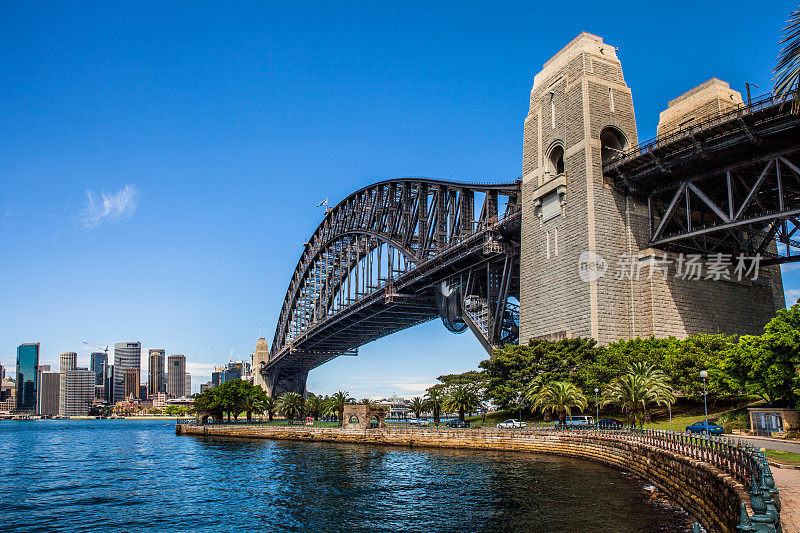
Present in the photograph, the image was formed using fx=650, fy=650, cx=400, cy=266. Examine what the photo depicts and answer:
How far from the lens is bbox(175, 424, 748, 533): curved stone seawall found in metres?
20.5

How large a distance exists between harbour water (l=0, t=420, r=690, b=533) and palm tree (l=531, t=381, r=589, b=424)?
6.65 meters

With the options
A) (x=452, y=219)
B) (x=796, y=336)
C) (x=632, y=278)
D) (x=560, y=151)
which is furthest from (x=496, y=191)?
(x=796, y=336)

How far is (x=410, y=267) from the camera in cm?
10462

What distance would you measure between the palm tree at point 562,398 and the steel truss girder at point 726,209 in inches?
663

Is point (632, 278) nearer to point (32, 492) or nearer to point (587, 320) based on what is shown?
point (587, 320)

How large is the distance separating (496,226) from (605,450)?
37277mm

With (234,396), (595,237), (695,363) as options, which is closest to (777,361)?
(695,363)

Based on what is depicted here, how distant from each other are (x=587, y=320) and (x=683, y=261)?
12.3m

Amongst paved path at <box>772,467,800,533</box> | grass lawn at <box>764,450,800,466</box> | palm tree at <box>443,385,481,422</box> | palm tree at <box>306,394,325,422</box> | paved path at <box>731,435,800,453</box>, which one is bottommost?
palm tree at <box>306,394,325,422</box>

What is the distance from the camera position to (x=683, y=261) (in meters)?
63.4

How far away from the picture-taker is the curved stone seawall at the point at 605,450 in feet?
67.3

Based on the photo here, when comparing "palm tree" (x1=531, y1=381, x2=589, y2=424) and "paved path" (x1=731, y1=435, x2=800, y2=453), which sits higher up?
"palm tree" (x1=531, y1=381, x2=589, y2=424)

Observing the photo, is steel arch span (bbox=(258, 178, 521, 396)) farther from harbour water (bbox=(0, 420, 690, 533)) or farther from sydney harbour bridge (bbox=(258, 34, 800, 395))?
harbour water (bbox=(0, 420, 690, 533))

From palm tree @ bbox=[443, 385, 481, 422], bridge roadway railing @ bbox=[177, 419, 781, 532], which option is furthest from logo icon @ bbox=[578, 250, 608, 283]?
palm tree @ bbox=[443, 385, 481, 422]
